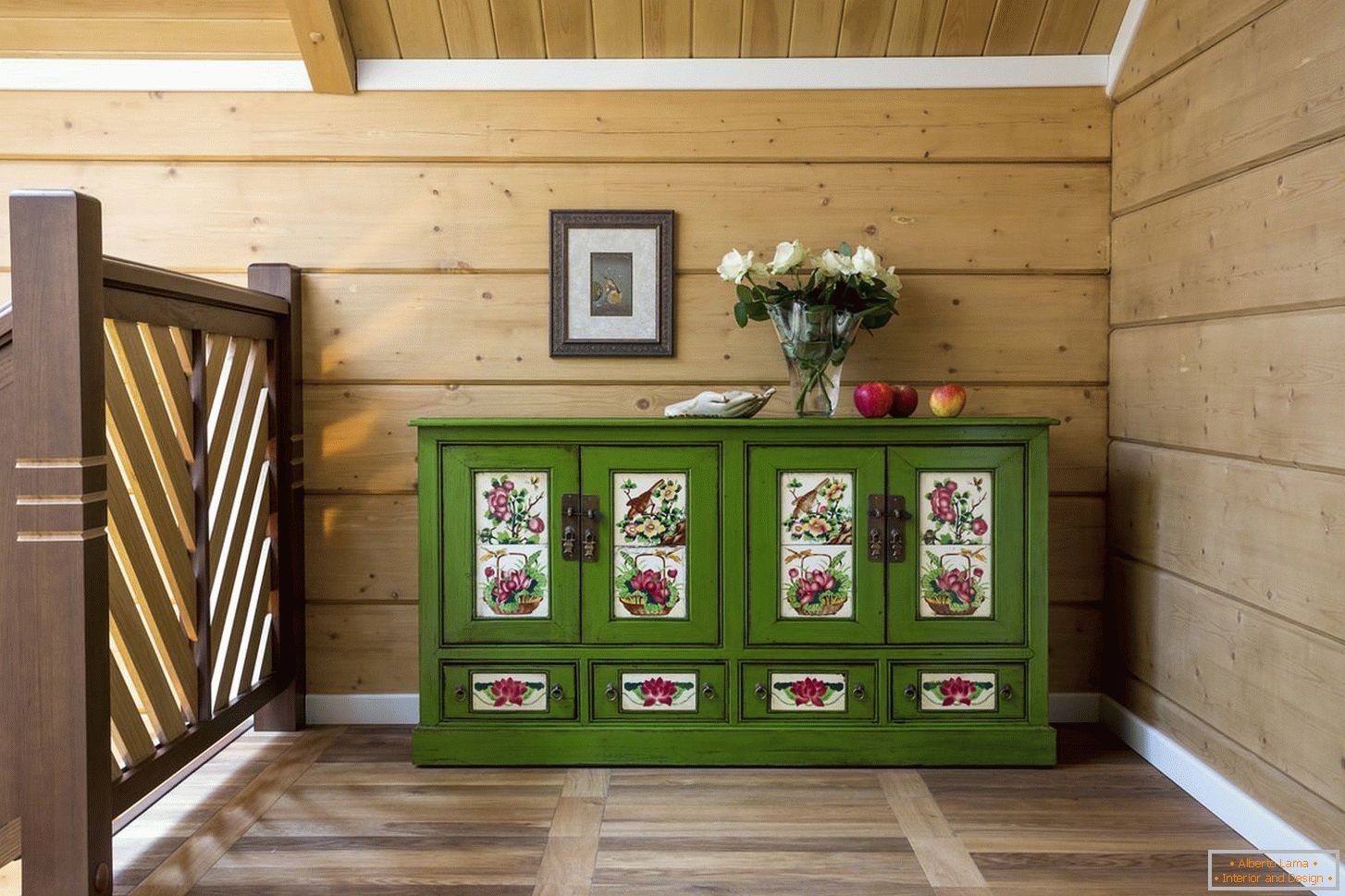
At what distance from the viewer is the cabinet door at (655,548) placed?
2.72 metres

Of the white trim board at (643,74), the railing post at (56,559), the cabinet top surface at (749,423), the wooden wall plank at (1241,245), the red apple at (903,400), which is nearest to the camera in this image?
the railing post at (56,559)

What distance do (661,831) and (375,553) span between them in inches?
50.1

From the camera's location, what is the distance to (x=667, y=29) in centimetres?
298

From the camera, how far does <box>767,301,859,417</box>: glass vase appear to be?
2834mm

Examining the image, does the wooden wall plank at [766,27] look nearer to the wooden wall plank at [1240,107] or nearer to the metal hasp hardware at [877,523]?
the wooden wall plank at [1240,107]

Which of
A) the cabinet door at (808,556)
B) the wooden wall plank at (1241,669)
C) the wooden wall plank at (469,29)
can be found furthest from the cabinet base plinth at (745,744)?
the wooden wall plank at (469,29)

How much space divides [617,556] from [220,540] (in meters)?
0.97

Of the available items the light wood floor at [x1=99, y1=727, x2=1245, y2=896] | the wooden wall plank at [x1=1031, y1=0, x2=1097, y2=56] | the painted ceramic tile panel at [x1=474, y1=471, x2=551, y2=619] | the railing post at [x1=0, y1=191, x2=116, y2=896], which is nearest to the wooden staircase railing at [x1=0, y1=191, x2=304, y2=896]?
the railing post at [x1=0, y1=191, x2=116, y2=896]

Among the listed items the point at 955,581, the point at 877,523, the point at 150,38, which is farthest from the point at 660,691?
the point at 150,38

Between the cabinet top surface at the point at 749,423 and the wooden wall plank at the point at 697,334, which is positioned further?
the wooden wall plank at the point at 697,334

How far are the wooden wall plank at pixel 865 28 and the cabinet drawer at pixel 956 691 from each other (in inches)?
67.2

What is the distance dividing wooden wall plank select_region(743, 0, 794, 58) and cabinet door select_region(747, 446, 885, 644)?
1.17 m

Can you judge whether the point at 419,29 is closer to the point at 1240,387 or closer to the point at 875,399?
the point at 875,399

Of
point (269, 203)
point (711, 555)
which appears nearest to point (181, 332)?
point (269, 203)
